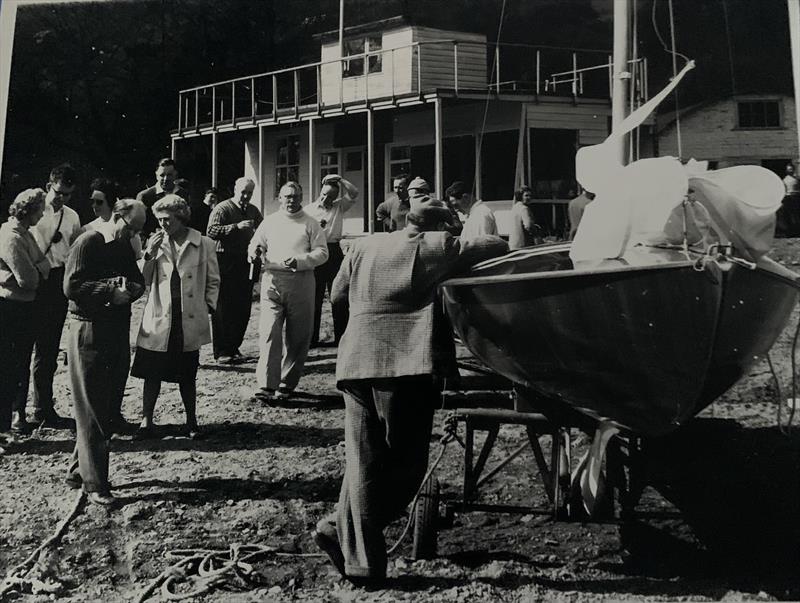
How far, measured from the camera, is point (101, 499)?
3.65m

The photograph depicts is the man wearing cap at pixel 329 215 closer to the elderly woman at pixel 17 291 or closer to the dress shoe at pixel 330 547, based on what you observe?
the elderly woman at pixel 17 291

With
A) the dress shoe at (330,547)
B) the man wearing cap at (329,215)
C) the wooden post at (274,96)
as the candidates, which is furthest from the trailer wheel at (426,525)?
the wooden post at (274,96)

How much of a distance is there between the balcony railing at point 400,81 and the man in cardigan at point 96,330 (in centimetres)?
91

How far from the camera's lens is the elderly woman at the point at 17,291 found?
13.1 feet

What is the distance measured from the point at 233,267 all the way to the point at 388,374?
3.08 meters

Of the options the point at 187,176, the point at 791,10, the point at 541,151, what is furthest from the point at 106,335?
the point at 541,151

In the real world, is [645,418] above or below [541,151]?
below

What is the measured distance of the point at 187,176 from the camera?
210 inches

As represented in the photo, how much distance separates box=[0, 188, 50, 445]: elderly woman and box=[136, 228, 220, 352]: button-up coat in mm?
543

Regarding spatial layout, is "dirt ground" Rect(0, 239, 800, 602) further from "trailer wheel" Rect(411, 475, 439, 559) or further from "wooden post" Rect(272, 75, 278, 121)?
"wooden post" Rect(272, 75, 278, 121)

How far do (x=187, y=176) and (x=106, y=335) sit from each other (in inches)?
70.5

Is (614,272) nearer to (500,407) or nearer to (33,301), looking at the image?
(500,407)

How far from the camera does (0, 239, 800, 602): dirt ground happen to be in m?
3.15

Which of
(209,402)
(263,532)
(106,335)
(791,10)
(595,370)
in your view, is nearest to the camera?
(595,370)
